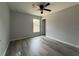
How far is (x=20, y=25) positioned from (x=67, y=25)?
369 centimetres

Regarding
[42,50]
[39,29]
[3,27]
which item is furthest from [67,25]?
[39,29]

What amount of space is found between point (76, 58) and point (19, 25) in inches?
237

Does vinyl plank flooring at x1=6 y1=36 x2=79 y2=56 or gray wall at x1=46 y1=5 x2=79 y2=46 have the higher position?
gray wall at x1=46 y1=5 x2=79 y2=46

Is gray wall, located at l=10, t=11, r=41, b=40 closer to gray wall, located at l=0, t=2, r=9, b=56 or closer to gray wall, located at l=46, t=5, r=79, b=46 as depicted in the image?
gray wall, located at l=46, t=5, r=79, b=46

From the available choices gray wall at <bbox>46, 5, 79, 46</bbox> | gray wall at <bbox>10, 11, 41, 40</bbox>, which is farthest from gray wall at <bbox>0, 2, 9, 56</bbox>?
gray wall at <bbox>46, 5, 79, 46</bbox>

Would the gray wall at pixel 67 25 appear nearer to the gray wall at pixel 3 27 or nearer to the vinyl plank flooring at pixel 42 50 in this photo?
the vinyl plank flooring at pixel 42 50

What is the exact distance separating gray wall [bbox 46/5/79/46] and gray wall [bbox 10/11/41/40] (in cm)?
A: 237

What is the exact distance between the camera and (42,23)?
9.20 m

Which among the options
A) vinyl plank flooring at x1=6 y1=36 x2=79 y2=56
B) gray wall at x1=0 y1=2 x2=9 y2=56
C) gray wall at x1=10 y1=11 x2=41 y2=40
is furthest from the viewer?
gray wall at x1=10 y1=11 x2=41 y2=40

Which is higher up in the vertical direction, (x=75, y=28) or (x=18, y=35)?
(x=75, y=28)

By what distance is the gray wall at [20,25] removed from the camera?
19.9 ft

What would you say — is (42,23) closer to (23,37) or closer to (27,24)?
(27,24)

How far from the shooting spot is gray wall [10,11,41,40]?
6.06 m

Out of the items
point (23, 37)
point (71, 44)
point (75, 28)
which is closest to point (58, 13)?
point (75, 28)
